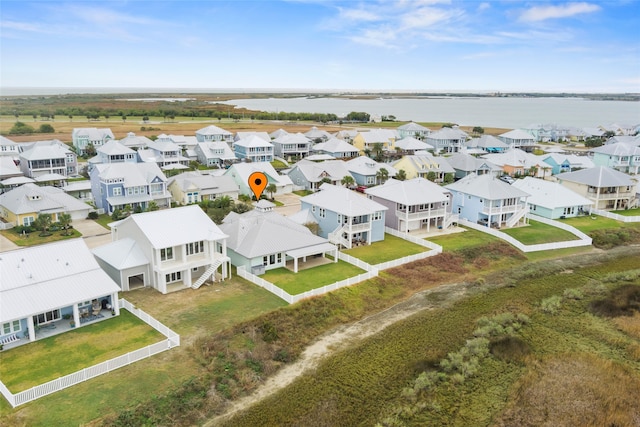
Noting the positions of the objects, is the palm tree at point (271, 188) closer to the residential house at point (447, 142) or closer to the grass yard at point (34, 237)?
Answer: the grass yard at point (34, 237)

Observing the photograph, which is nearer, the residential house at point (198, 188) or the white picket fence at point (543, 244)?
the white picket fence at point (543, 244)

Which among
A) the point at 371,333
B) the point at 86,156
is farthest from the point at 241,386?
the point at 86,156

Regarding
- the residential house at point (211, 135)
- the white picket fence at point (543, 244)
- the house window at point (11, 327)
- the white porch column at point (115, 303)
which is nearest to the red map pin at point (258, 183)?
the white picket fence at point (543, 244)

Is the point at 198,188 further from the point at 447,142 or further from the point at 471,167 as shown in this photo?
the point at 447,142

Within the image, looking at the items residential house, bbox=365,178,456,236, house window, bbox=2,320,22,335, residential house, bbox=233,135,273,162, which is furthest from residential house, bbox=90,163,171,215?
residential house, bbox=233,135,273,162

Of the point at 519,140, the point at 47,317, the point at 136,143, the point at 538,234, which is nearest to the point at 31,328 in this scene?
the point at 47,317

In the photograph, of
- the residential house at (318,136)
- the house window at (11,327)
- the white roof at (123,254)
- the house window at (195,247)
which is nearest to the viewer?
the house window at (11,327)
